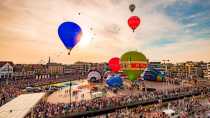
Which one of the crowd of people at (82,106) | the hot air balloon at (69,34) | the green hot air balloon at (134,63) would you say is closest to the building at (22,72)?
the crowd of people at (82,106)

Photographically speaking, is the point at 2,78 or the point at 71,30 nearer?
the point at 71,30

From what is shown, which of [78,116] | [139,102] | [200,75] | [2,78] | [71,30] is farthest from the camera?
[200,75]

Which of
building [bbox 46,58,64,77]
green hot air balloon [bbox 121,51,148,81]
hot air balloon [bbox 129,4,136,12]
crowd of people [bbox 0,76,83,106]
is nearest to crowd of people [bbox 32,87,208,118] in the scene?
green hot air balloon [bbox 121,51,148,81]

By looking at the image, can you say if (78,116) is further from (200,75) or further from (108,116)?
(200,75)

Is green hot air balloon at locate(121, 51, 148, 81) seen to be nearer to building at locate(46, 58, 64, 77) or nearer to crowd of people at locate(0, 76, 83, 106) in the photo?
Result: crowd of people at locate(0, 76, 83, 106)

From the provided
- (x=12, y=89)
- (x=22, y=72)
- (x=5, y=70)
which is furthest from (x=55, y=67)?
(x=12, y=89)

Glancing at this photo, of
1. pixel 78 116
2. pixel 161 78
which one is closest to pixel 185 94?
pixel 161 78

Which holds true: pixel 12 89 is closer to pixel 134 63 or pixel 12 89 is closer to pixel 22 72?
pixel 134 63
